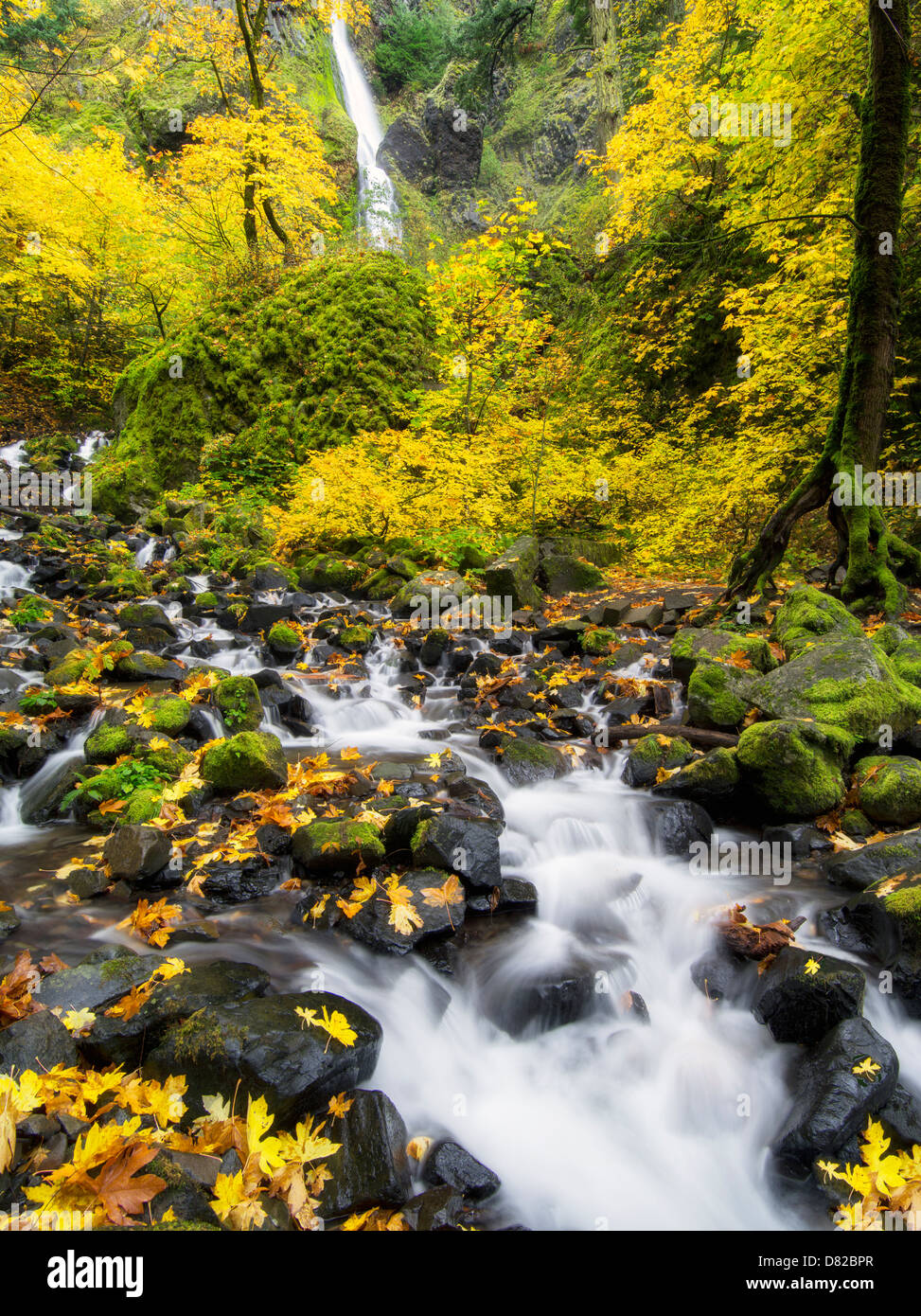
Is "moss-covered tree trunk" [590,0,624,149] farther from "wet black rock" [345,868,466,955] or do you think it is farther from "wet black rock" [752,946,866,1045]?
"wet black rock" [752,946,866,1045]

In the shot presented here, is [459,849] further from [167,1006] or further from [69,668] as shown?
[69,668]

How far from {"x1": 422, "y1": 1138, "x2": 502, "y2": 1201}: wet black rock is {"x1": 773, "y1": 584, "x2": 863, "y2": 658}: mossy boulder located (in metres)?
4.93

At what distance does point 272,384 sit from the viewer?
14250 millimetres

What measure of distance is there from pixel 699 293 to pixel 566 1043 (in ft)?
50.6

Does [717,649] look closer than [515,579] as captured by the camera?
Yes

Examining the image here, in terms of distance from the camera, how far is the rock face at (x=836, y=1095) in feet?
8.13

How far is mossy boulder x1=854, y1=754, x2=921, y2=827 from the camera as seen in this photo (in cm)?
Answer: 417

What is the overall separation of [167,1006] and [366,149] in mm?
42106

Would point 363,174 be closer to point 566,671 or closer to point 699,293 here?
point 699,293

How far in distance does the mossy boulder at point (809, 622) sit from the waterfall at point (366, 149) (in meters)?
25.3

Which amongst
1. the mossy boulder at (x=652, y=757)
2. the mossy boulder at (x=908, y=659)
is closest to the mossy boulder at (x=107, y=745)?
the mossy boulder at (x=652, y=757)

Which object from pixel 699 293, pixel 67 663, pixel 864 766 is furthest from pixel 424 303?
pixel 864 766

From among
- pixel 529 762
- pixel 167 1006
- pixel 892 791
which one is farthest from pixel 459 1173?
pixel 892 791

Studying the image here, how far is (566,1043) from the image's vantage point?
10.6 ft
